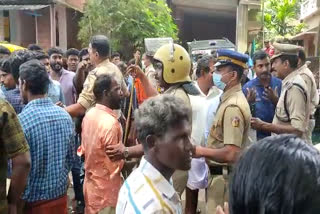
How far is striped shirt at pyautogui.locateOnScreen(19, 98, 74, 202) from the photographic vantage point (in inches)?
124

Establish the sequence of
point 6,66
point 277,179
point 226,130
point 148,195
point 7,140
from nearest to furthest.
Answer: point 277,179, point 148,195, point 7,140, point 226,130, point 6,66

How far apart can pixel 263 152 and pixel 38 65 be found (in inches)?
97.6

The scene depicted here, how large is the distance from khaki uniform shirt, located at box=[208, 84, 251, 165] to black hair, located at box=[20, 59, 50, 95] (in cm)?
137

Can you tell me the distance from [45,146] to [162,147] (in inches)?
56.2

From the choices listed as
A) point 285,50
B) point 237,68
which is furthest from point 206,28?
point 237,68

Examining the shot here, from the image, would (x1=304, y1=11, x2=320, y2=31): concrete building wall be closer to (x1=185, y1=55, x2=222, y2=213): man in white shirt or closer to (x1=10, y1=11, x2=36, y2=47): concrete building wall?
(x1=10, y1=11, x2=36, y2=47): concrete building wall

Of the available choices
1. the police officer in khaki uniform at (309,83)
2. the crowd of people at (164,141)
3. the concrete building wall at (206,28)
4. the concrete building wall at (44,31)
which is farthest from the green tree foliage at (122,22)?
the police officer in khaki uniform at (309,83)

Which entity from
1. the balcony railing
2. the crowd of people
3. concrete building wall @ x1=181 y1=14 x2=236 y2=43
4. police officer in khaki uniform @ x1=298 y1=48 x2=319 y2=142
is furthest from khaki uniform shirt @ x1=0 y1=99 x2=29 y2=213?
concrete building wall @ x1=181 y1=14 x2=236 y2=43

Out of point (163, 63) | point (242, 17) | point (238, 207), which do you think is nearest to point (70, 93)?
point (163, 63)

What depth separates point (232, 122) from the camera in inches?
129

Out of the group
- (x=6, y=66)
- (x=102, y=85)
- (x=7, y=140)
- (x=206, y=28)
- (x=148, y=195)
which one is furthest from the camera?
(x=206, y=28)

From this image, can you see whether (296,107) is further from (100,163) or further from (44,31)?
(44,31)

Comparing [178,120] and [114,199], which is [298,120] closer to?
[114,199]

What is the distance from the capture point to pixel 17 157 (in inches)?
110
